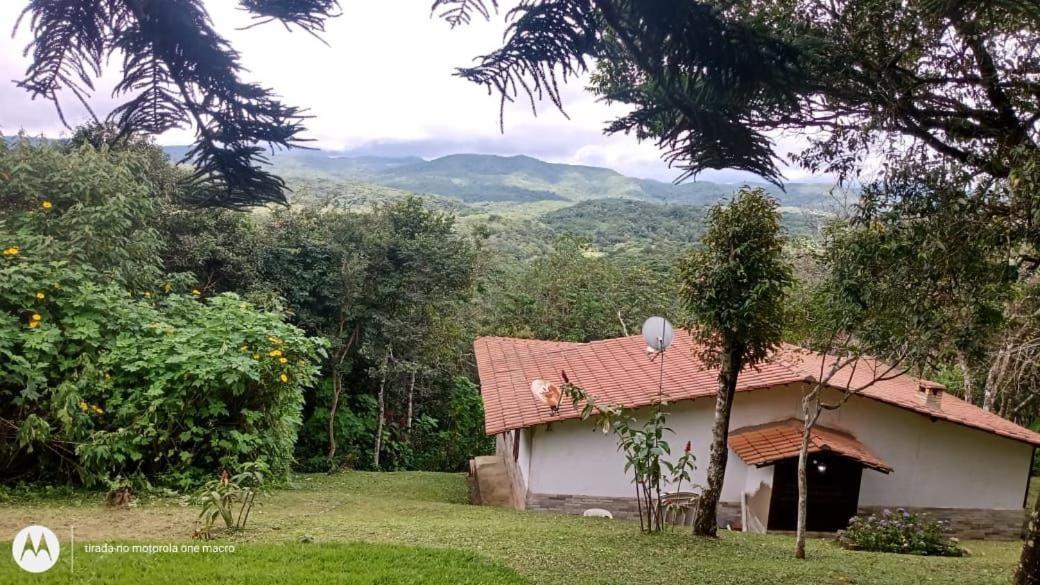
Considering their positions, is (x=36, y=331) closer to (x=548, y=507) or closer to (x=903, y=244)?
(x=548, y=507)

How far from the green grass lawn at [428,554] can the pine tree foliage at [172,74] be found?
2795mm

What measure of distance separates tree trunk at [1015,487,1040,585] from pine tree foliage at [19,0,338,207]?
495cm

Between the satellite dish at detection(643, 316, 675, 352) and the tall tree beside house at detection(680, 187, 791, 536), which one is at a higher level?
the tall tree beside house at detection(680, 187, 791, 536)

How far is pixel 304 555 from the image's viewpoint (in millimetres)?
4426

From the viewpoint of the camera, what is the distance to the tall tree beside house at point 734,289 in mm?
6141

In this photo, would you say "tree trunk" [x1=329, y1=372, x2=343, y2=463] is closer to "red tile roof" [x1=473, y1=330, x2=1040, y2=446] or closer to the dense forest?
the dense forest

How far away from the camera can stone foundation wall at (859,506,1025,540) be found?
10.4 metres

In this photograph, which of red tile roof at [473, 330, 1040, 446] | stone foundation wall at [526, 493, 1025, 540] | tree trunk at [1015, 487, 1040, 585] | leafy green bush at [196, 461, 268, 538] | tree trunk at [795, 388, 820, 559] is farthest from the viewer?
red tile roof at [473, 330, 1040, 446]

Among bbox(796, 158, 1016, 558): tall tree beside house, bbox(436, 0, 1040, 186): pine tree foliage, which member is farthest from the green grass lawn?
bbox(436, 0, 1040, 186): pine tree foliage

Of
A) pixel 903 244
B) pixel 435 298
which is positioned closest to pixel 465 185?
pixel 435 298

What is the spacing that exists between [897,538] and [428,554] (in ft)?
22.3

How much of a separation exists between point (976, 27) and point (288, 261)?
41.8ft

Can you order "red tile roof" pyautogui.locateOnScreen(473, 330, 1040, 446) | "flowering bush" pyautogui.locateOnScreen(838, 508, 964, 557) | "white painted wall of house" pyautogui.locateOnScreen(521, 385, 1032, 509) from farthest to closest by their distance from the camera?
1. "white painted wall of house" pyautogui.locateOnScreen(521, 385, 1032, 509)
2. "red tile roof" pyautogui.locateOnScreen(473, 330, 1040, 446)
3. "flowering bush" pyautogui.locateOnScreen(838, 508, 964, 557)

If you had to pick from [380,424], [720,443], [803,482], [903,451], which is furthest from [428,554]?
[380,424]
